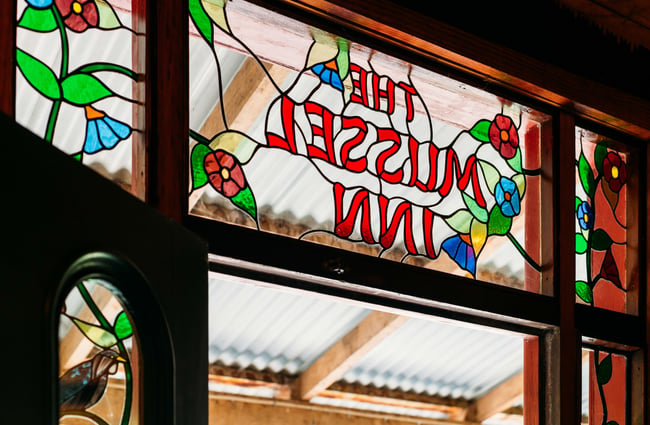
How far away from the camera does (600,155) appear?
311 centimetres

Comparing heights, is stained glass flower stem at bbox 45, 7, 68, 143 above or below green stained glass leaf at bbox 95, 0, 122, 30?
below

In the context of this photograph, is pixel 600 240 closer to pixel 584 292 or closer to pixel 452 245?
pixel 584 292

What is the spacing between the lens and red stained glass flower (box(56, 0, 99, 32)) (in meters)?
2.07

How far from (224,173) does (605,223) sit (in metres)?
1.35

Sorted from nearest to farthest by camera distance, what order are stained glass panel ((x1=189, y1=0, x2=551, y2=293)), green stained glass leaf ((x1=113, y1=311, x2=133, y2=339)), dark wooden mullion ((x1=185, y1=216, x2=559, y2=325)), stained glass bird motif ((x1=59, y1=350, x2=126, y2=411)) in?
stained glass bird motif ((x1=59, y1=350, x2=126, y2=411)) → green stained glass leaf ((x1=113, y1=311, x2=133, y2=339)) → dark wooden mullion ((x1=185, y1=216, x2=559, y2=325)) → stained glass panel ((x1=189, y1=0, x2=551, y2=293))

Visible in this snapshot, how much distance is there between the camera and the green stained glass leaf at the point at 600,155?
3.09 meters

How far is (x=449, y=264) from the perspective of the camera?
196 inches

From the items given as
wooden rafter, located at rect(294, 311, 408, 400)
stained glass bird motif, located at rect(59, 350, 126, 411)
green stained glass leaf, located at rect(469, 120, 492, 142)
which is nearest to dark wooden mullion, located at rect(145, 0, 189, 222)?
stained glass bird motif, located at rect(59, 350, 126, 411)

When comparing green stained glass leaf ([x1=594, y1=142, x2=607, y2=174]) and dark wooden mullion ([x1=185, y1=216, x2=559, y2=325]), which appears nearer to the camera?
dark wooden mullion ([x1=185, y1=216, x2=559, y2=325])

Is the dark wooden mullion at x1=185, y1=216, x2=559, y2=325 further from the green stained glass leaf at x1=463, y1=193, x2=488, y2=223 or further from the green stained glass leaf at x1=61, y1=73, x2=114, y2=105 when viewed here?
the green stained glass leaf at x1=61, y1=73, x2=114, y2=105

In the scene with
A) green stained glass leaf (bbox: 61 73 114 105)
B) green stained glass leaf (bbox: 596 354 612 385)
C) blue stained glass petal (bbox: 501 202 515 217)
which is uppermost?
green stained glass leaf (bbox: 61 73 114 105)

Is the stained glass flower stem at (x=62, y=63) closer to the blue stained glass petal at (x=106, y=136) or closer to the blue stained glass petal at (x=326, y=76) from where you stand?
the blue stained glass petal at (x=106, y=136)

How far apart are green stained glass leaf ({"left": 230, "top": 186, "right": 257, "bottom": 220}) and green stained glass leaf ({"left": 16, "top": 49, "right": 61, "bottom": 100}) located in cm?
46

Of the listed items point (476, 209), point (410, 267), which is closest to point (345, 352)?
point (476, 209)
